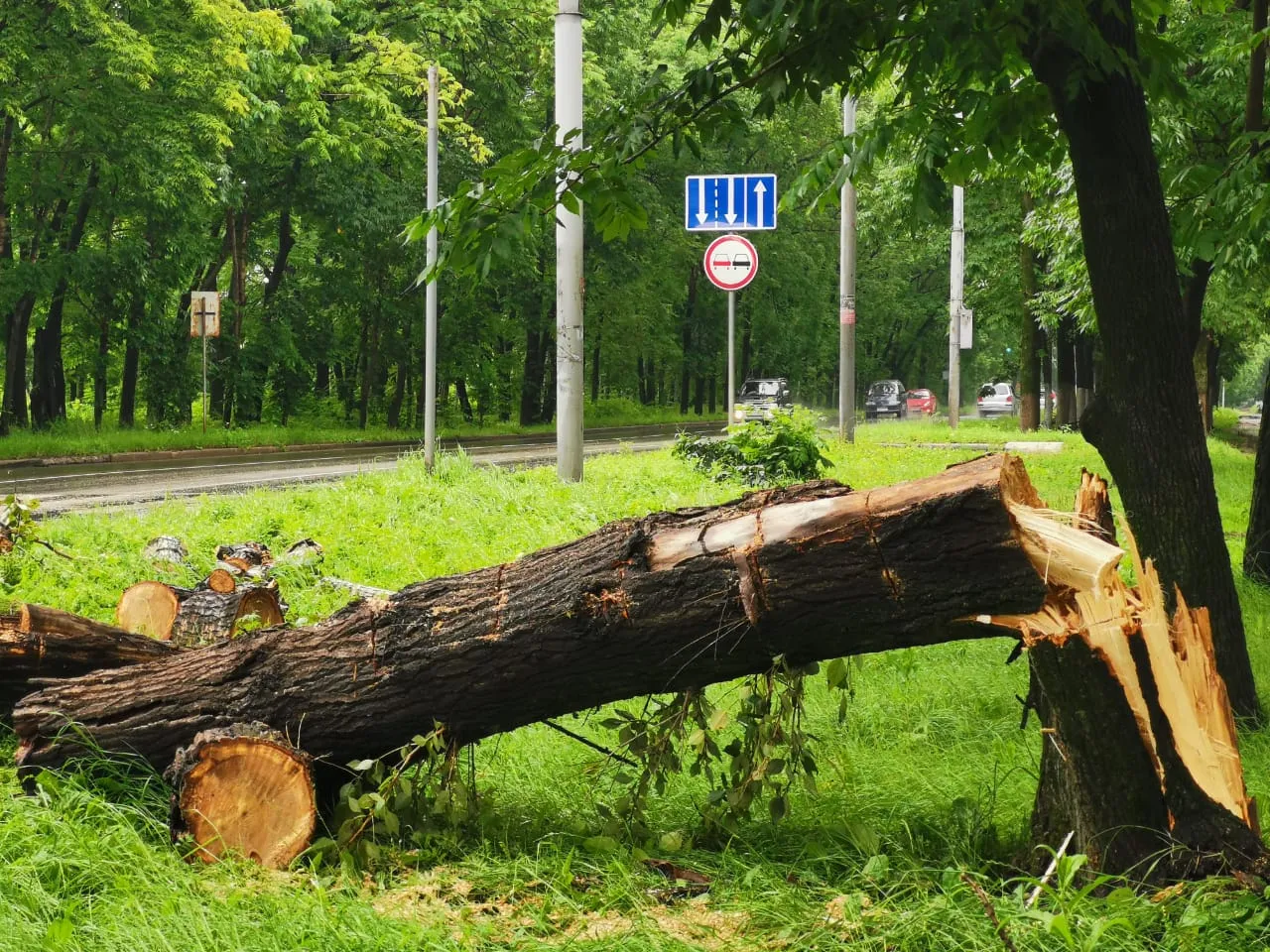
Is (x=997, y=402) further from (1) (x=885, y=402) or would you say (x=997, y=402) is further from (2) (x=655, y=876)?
(2) (x=655, y=876)

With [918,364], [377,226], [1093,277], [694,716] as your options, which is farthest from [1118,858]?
[918,364]

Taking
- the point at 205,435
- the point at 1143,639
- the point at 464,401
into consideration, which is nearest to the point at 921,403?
the point at 464,401

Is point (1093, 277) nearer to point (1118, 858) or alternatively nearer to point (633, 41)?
point (1118, 858)

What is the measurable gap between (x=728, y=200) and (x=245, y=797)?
11.9m

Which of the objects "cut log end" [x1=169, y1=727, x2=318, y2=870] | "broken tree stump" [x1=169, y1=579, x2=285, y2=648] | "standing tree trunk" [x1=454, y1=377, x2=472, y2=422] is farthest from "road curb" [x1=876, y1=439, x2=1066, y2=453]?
"cut log end" [x1=169, y1=727, x2=318, y2=870]

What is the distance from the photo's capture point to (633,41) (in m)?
35.5

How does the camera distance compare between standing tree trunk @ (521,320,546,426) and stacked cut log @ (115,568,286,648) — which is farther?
standing tree trunk @ (521,320,546,426)

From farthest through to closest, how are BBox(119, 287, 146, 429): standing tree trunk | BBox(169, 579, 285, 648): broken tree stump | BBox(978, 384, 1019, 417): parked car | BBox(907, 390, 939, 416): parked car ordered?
BBox(907, 390, 939, 416): parked car → BBox(978, 384, 1019, 417): parked car → BBox(119, 287, 146, 429): standing tree trunk → BBox(169, 579, 285, 648): broken tree stump

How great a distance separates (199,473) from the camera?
60.0ft

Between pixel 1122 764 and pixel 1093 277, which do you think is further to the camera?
pixel 1093 277

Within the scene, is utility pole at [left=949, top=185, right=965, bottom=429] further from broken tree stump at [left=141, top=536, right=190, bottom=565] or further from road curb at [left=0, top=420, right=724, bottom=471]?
broken tree stump at [left=141, top=536, right=190, bottom=565]

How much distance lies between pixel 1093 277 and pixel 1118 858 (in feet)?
8.80

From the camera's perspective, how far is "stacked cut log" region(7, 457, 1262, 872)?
3443 mm

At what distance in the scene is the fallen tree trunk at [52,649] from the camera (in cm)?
514
